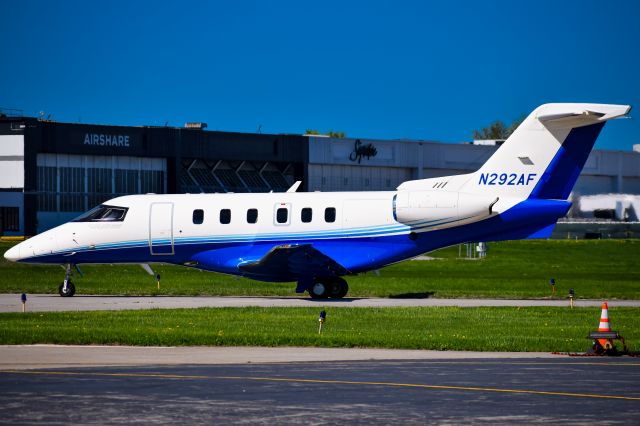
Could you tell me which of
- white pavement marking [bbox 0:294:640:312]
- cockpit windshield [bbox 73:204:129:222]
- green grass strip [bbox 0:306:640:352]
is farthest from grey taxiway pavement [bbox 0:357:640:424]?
cockpit windshield [bbox 73:204:129:222]

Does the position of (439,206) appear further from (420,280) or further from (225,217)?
(420,280)

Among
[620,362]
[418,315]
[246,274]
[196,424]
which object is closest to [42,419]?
[196,424]

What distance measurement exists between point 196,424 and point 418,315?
1529 centimetres

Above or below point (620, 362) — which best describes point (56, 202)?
above

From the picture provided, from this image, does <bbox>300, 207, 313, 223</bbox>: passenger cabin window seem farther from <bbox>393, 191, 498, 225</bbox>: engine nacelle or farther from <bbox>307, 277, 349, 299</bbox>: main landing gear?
<bbox>393, 191, 498, 225</bbox>: engine nacelle

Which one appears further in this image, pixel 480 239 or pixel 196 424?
pixel 480 239

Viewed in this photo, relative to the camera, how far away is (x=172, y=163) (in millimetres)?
71375

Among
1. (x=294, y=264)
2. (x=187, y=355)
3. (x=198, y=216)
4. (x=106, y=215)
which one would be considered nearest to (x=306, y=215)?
(x=294, y=264)

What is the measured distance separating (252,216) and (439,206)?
5.73m

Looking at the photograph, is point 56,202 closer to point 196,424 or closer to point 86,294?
point 86,294

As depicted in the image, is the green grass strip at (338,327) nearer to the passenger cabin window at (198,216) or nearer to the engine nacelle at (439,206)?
the engine nacelle at (439,206)

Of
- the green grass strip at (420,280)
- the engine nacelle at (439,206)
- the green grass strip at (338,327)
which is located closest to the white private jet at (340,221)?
the engine nacelle at (439,206)

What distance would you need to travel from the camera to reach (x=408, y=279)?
41.9m

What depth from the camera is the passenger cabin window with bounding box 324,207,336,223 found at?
107ft
